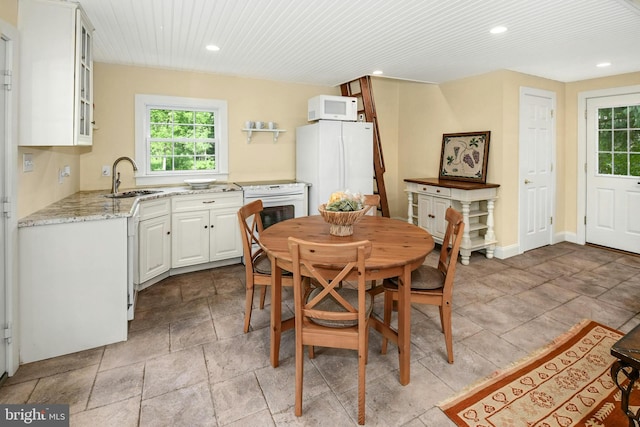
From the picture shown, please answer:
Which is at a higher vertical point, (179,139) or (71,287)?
(179,139)

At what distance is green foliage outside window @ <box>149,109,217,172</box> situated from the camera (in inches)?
167

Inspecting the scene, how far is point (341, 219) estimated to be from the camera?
2203 millimetres

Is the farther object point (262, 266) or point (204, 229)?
point (204, 229)

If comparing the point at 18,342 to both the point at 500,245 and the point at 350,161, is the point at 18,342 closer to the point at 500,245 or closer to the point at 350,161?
the point at 350,161

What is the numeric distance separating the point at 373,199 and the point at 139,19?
7.99ft

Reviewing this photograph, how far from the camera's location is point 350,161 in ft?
14.8

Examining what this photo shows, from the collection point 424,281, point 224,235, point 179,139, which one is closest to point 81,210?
point 224,235

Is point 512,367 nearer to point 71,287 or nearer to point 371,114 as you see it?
point 71,287

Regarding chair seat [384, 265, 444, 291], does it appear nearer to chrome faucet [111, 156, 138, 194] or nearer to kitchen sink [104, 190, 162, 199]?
kitchen sink [104, 190, 162, 199]

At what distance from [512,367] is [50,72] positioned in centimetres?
350

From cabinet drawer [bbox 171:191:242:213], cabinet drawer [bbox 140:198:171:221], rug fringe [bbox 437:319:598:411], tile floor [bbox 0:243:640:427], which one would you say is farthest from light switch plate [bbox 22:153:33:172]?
rug fringe [bbox 437:319:598:411]

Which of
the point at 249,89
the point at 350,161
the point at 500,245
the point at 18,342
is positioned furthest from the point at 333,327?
the point at 249,89

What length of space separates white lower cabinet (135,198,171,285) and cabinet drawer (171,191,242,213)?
10 centimetres

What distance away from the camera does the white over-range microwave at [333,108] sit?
433 cm
